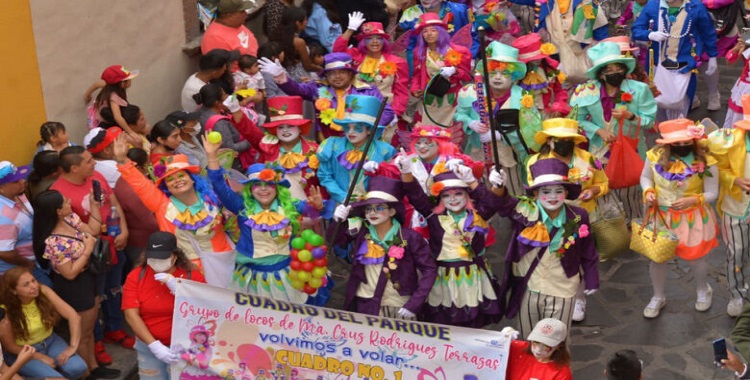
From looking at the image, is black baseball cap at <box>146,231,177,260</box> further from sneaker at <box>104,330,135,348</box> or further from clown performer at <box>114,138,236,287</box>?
sneaker at <box>104,330,135,348</box>

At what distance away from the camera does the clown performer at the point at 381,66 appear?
35.9 ft

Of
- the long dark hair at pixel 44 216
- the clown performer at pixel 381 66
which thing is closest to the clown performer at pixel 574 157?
the clown performer at pixel 381 66

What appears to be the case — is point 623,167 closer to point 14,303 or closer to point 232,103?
point 232,103

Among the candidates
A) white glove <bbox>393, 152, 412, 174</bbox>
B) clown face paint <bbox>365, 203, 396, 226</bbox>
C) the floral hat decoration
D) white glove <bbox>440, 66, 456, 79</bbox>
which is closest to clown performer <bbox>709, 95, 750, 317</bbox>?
white glove <bbox>393, 152, 412, 174</bbox>

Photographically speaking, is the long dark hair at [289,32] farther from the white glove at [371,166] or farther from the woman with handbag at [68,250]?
the woman with handbag at [68,250]

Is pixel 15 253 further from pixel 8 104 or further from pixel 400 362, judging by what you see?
pixel 400 362

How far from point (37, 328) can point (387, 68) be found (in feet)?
16.0

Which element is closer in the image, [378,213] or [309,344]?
[309,344]

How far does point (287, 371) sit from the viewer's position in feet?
24.2

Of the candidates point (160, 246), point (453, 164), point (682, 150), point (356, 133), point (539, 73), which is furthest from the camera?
point (539, 73)

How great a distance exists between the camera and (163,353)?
7.43m

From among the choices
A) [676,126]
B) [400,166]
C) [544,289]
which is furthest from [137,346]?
[676,126]

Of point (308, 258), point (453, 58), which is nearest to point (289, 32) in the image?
point (453, 58)

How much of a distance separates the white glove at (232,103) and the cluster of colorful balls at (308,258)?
8.10ft
